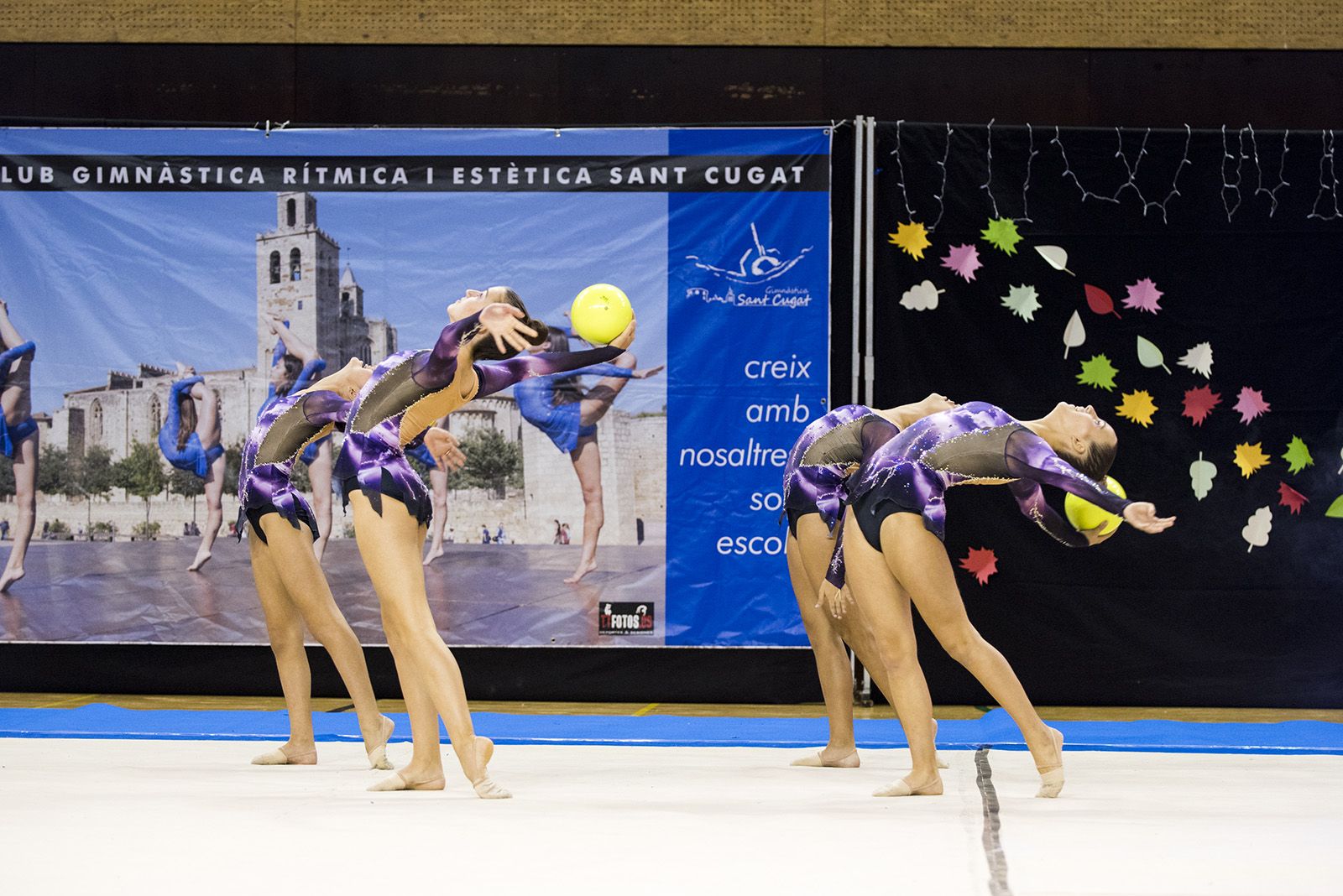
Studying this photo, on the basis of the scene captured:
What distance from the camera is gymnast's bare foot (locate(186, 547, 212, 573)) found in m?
7.57

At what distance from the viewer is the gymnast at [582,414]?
748 cm

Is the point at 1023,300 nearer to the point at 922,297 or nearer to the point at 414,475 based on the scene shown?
the point at 922,297

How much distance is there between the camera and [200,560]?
7.57 metres

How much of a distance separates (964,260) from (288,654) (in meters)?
3.92

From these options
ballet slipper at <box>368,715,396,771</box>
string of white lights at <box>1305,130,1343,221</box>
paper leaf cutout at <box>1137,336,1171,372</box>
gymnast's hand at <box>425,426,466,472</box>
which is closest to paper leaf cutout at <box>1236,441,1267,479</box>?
paper leaf cutout at <box>1137,336,1171,372</box>

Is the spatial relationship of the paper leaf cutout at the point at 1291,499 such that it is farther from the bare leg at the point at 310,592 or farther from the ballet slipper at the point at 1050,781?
the bare leg at the point at 310,592

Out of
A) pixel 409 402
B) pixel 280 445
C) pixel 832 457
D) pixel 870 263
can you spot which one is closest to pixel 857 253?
pixel 870 263

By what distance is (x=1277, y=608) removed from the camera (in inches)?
292

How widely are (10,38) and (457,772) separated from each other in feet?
17.2

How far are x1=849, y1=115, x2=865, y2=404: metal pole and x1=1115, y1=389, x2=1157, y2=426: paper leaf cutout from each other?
4.45ft

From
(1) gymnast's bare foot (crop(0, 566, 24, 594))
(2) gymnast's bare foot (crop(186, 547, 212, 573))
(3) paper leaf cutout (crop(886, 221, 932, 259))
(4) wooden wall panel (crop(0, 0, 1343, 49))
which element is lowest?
(1) gymnast's bare foot (crop(0, 566, 24, 594))

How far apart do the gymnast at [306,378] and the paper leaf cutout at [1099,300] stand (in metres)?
3.89

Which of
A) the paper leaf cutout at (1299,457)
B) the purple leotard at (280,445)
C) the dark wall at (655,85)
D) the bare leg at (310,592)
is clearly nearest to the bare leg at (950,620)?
A: the bare leg at (310,592)

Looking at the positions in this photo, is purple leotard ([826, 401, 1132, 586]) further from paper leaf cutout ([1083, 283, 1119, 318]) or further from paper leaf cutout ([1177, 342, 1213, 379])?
paper leaf cutout ([1177, 342, 1213, 379])
